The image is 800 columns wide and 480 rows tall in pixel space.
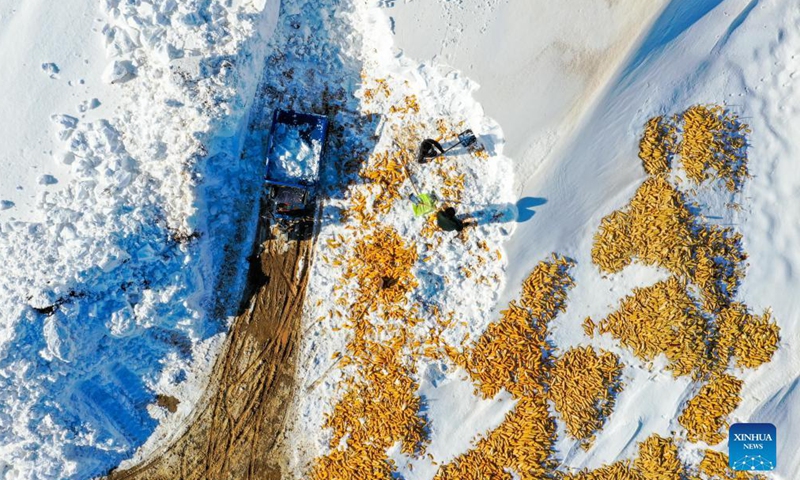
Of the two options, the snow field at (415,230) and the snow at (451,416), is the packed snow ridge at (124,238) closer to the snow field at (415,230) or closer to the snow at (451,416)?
the snow field at (415,230)

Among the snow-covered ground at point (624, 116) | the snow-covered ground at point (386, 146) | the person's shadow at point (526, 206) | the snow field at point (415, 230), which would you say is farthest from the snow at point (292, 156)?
the person's shadow at point (526, 206)

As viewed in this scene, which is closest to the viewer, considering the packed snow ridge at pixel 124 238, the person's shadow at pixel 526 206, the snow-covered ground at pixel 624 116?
the packed snow ridge at pixel 124 238

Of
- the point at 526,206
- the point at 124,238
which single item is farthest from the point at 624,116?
the point at 124,238

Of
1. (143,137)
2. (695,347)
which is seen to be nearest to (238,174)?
(143,137)

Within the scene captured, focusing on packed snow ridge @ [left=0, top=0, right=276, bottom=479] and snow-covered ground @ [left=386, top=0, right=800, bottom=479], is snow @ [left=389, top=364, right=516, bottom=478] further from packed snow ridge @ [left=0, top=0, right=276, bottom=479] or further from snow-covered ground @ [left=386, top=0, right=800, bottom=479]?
packed snow ridge @ [left=0, top=0, right=276, bottom=479]

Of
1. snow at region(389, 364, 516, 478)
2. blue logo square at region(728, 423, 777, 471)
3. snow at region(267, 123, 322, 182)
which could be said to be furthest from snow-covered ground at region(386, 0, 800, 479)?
snow at region(267, 123, 322, 182)

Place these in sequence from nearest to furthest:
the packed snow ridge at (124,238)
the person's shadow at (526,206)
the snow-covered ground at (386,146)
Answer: the packed snow ridge at (124,238) → the snow-covered ground at (386,146) → the person's shadow at (526,206)

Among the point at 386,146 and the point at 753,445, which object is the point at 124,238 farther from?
the point at 753,445
